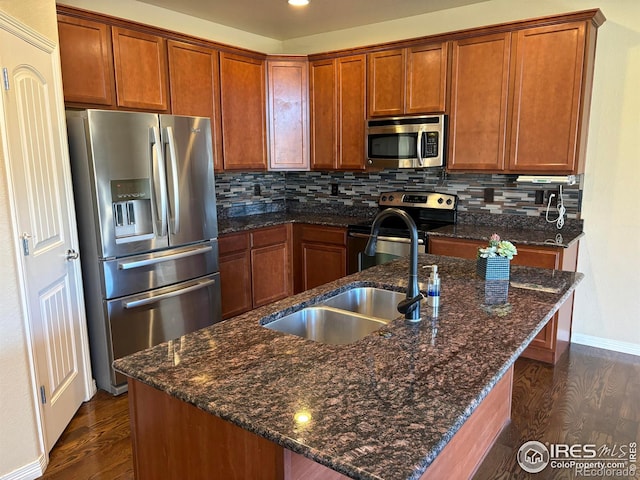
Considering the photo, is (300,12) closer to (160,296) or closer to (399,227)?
(399,227)

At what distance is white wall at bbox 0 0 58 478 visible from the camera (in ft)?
6.57

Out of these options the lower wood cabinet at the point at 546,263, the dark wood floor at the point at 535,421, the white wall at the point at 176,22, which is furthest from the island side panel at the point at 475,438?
the white wall at the point at 176,22

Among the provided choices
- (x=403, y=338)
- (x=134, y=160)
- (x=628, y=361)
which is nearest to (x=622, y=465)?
(x=628, y=361)

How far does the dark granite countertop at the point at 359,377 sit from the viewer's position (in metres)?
0.95

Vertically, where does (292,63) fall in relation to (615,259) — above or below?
above

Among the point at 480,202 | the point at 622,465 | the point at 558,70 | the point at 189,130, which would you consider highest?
the point at 558,70

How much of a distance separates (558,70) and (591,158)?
72 cm

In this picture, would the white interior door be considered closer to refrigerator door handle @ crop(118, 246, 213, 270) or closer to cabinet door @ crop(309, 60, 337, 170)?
refrigerator door handle @ crop(118, 246, 213, 270)

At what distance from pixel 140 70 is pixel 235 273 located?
1.71 metres

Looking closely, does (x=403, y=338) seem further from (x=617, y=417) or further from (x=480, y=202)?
(x=480, y=202)

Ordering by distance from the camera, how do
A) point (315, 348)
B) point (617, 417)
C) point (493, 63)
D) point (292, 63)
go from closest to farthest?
point (315, 348) < point (617, 417) < point (493, 63) < point (292, 63)

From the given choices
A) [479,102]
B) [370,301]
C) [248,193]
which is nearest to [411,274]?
[370,301]

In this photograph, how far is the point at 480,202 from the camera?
3891mm

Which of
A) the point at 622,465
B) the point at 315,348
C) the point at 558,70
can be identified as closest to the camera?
the point at 315,348
